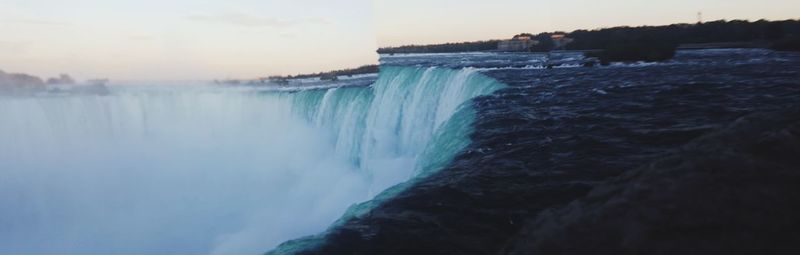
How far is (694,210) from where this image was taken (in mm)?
2826

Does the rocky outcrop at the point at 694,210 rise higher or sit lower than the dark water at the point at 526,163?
higher

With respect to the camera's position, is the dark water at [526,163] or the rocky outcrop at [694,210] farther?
the dark water at [526,163]

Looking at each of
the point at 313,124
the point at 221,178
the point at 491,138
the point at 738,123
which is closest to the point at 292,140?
the point at 313,124

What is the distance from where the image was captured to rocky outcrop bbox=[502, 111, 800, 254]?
2568mm

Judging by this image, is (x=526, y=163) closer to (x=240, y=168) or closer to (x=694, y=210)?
(x=694, y=210)

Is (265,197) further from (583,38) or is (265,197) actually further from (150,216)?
(583,38)

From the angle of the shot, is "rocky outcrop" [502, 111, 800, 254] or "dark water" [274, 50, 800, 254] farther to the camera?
"dark water" [274, 50, 800, 254]

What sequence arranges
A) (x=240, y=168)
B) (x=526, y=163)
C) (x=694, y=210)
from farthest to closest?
1. (x=240, y=168)
2. (x=526, y=163)
3. (x=694, y=210)

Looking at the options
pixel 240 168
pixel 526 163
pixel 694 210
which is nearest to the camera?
pixel 694 210

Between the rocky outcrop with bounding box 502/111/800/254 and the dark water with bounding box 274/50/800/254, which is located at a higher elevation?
the rocky outcrop with bounding box 502/111/800/254

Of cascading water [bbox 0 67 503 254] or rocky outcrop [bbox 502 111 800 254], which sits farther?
cascading water [bbox 0 67 503 254]

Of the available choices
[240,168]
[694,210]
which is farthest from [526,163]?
[240,168]

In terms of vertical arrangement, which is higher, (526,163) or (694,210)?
(694,210)

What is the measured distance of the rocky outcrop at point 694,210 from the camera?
2568 mm
